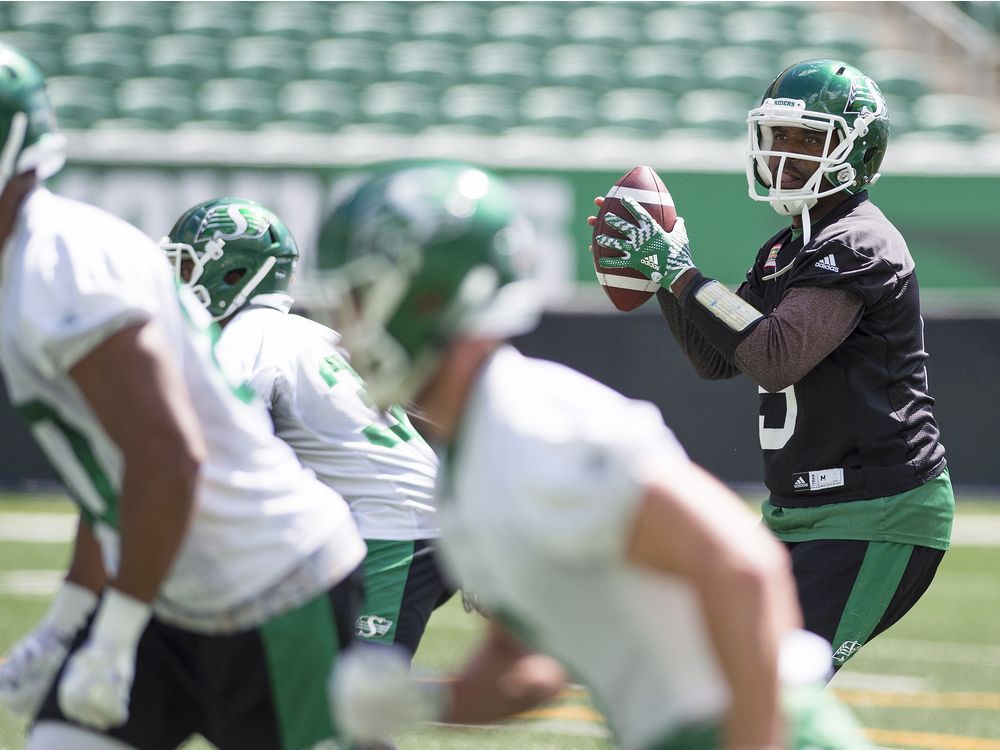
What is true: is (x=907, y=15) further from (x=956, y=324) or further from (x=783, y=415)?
(x=783, y=415)

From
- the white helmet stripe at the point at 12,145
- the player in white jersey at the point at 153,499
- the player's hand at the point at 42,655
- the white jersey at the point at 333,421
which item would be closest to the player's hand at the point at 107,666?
the player in white jersey at the point at 153,499

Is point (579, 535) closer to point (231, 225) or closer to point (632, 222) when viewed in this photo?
point (632, 222)

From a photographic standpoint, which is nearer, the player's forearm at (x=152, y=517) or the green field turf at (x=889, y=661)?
the player's forearm at (x=152, y=517)

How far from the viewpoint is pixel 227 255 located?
12.8 ft

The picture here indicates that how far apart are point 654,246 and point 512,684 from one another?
71.5 inches

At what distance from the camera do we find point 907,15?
595 inches

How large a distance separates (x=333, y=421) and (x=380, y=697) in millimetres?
1576

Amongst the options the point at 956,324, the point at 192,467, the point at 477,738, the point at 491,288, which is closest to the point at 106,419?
the point at 192,467

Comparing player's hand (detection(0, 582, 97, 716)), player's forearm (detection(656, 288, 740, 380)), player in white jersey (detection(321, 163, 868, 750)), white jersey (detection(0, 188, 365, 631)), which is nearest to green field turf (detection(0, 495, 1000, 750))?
player's forearm (detection(656, 288, 740, 380))

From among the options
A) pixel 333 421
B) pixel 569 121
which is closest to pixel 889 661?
pixel 333 421

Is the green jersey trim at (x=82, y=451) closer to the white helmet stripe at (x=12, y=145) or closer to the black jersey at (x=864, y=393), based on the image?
the white helmet stripe at (x=12, y=145)

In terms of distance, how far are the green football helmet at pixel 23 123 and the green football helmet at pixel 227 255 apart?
1379mm

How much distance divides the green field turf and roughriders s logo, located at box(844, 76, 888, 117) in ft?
7.39

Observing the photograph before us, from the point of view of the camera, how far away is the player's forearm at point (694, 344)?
13.1ft
